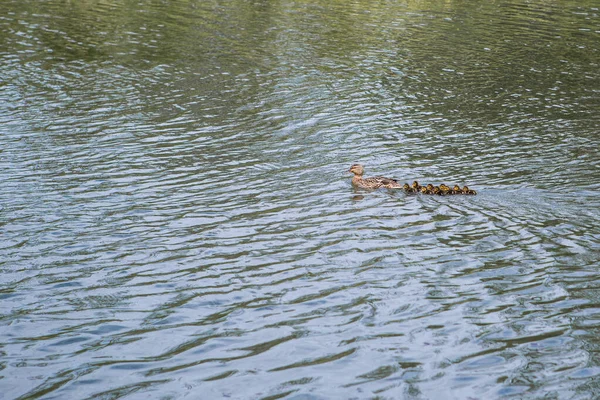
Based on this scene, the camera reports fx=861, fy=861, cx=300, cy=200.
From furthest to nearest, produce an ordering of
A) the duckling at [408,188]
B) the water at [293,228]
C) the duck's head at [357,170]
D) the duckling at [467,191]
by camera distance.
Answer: the duck's head at [357,170]
the duckling at [408,188]
the duckling at [467,191]
the water at [293,228]

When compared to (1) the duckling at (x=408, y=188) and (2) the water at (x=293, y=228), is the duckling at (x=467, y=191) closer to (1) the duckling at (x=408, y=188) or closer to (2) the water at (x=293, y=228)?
(2) the water at (x=293, y=228)

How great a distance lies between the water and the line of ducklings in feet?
0.79

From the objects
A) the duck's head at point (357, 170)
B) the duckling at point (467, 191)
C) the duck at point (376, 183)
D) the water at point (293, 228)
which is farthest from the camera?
the duck's head at point (357, 170)

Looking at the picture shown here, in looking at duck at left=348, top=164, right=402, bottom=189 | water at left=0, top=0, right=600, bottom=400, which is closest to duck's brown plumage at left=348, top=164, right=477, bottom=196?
duck at left=348, top=164, right=402, bottom=189

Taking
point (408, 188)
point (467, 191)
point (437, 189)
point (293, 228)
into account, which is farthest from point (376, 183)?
point (293, 228)

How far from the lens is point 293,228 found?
15.2m

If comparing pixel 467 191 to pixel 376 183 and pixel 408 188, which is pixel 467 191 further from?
pixel 376 183

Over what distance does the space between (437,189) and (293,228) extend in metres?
3.28

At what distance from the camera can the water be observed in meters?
10.3

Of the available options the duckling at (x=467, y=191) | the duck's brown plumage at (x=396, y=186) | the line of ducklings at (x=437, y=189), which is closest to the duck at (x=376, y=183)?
the duck's brown plumage at (x=396, y=186)

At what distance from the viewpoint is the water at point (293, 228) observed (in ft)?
33.7

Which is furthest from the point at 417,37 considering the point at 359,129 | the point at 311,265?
the point at 311,265

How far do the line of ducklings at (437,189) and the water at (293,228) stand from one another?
24 cm

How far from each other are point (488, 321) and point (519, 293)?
111 centimetres
